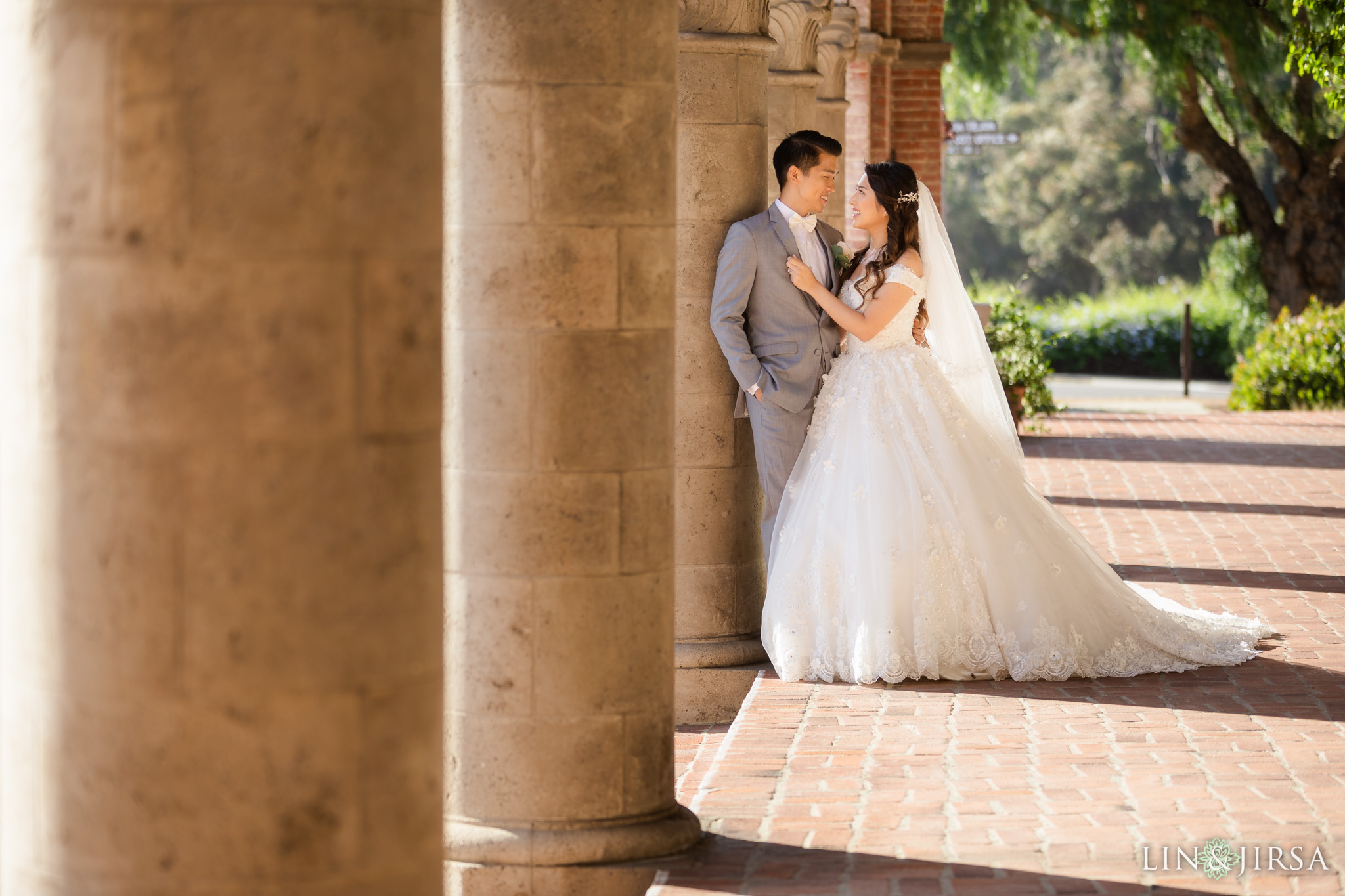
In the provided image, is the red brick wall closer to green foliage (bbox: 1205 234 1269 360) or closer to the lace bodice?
green foliage (bbox: 1205 234 1269 360)

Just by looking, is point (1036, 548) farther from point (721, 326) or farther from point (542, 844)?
point (542, 844)

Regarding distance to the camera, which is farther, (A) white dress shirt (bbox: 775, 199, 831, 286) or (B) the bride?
(A) white dress shirt (bbox: 775, 199, 831, 286)

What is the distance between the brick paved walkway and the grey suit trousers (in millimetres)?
854

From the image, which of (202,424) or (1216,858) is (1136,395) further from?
(202,424)

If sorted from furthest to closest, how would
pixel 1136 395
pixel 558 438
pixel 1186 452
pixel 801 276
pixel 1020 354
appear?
pixel 1136 395 < pixel 1020 354 < pixel 1186 452 < pixel 801 276 < pixel 558 438

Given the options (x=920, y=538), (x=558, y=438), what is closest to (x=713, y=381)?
(x=920, y=538)

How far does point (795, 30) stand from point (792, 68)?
0.69ft

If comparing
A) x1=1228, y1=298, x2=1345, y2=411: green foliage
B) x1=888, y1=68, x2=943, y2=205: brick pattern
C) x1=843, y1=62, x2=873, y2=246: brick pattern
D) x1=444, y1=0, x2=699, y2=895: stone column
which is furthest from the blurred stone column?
x1=1228, y1=298, x2=1345, y2=411: green foliage

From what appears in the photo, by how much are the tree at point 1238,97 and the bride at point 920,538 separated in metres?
15.6

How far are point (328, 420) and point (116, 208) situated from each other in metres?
0.47

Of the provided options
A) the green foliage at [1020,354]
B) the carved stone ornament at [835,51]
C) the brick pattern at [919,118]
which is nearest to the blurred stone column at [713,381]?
the carved stone ornament at [835,51]

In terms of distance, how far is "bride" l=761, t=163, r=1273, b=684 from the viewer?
651 cm

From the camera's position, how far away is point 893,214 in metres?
7.07

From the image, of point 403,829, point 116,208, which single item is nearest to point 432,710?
point 403,829
